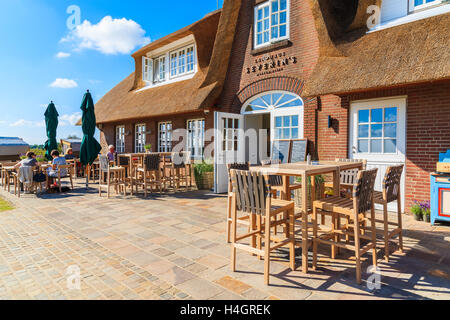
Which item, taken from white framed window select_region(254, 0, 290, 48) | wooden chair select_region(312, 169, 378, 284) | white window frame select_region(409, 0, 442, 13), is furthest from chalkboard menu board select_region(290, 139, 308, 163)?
wooden chair select_region(312, 169, 378, 284)

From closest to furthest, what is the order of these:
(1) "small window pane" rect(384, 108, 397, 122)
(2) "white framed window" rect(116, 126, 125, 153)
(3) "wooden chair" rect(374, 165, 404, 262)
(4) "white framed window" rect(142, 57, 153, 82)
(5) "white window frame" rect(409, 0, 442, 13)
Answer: (3) "wooden chair" rect(374, 165, 404, 262) < (5) "white window frame" rect(409, 0, 442, 13) < (1) "small window pane" rect(384, 108, 397, 122) < (4) "white framed window" rect(142, 57, 153, 82) < (2) "white framed window" rect(116, 126, 125, 153)

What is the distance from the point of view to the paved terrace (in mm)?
2553

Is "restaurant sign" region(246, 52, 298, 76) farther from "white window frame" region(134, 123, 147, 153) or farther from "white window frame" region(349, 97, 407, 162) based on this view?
"white window frame" region(134, 123, 147, 153)

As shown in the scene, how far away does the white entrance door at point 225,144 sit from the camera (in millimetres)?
8070

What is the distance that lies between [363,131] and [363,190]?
3694 mm

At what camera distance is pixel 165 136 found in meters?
11.5

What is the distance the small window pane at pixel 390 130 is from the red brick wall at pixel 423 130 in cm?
24

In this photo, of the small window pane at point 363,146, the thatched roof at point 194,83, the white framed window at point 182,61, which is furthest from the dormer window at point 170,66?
the small window pane at point 363,146

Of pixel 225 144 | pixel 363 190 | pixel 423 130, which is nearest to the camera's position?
pixel 363 190

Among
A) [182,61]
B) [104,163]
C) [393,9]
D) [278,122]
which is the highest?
[182,61]

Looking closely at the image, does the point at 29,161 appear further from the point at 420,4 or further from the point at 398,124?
the point at 420,4

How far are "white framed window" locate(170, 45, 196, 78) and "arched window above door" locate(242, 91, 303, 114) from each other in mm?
3565

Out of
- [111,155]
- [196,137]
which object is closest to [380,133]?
[196,137]

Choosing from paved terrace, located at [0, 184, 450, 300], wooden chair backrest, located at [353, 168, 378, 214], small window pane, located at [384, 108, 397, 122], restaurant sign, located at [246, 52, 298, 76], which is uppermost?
restaurant sign, located at [246, 52, 298, 76]
